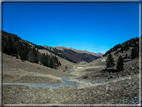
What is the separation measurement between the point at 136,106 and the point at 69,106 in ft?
23.6

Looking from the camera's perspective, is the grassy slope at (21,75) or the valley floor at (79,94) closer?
the valley floor at (79,94)

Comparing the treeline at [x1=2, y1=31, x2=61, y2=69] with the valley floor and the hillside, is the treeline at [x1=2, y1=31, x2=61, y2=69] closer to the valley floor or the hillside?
the hillside

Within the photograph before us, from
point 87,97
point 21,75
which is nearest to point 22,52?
point 21,75

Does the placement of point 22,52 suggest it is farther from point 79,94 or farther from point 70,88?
point 79,94

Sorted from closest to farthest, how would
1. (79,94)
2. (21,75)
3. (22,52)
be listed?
(79,94) < (21,75) < (22,52)

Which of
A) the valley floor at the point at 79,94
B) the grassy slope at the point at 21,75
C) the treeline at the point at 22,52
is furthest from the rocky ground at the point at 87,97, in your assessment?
the treeline at the point at 22,52

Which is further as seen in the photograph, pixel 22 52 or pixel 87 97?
pixel 22 52

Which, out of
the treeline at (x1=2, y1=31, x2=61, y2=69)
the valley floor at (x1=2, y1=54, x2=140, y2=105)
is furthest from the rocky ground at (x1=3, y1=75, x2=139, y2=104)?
the treeline at (x1=2, y1=31, x2=61, y2=69)

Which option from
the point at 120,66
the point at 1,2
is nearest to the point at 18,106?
the point at 1,2

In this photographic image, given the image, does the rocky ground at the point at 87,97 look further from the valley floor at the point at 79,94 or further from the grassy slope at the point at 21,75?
the grassy slope at the point at 21,75

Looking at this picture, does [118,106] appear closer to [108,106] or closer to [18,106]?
[108,106]

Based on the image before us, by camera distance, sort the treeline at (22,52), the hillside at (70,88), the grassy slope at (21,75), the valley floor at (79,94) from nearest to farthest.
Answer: the valley floor at (79,94) → the hillside at (70,88) → the grassy slope at (21,75) → the treeline at (22,52)

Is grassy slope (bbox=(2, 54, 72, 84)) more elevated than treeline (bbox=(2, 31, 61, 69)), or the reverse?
treeline (bbox=(2, 31, 61, 69))

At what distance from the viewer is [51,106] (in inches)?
465
